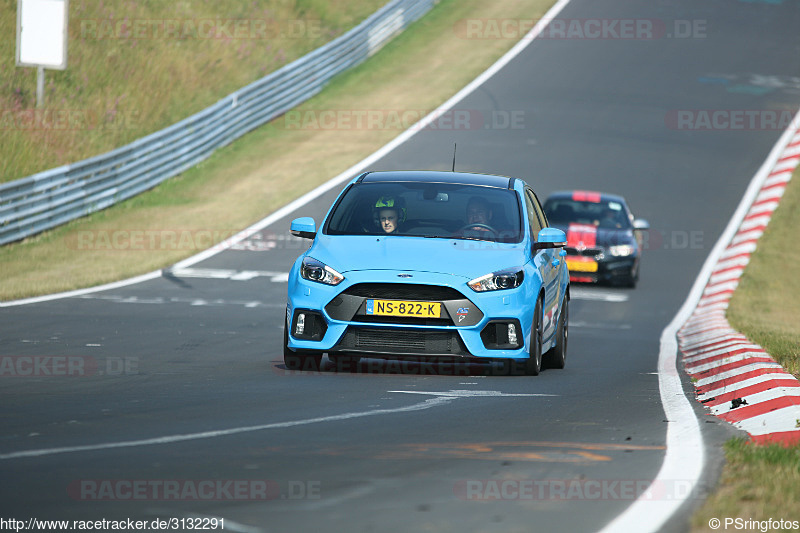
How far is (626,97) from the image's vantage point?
3422 centimetres

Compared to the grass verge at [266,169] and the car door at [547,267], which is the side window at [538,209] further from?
the grass verge at [266,169]

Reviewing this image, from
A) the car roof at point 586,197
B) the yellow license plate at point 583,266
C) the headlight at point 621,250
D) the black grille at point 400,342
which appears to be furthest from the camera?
the car roof at point 586,197

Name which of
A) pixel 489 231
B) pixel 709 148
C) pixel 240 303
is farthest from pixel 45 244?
pixel 709 148

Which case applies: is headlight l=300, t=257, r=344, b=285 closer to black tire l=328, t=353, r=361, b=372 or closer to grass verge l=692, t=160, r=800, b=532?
black tire l=328, t=353, r=361, b=372

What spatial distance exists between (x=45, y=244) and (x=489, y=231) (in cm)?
1141

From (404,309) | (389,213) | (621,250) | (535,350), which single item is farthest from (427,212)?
(621,250)

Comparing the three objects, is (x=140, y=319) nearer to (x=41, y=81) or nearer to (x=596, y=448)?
(x=596, y=448)

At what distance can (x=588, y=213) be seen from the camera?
21469 millimetres

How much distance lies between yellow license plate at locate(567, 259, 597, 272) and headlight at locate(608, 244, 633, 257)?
0.35 meters

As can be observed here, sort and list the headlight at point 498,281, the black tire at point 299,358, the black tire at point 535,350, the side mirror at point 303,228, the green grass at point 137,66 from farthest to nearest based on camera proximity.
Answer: the green grass at point 137,66 < the side mirror at point 303,228 < the black tire at point 535,350 < the black tire at point 299,358 < the headlight at point 498,281

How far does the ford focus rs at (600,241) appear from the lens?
20188 mm

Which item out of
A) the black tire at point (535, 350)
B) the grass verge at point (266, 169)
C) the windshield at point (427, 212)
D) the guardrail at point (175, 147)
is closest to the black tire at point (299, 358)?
the windshield at point (427, 212)

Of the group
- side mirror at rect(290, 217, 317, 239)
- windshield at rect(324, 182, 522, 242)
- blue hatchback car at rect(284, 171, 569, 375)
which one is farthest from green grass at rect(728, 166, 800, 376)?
side mirror at rect(290, 217, 317, 239)

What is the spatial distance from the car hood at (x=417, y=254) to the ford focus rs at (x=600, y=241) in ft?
32.7
